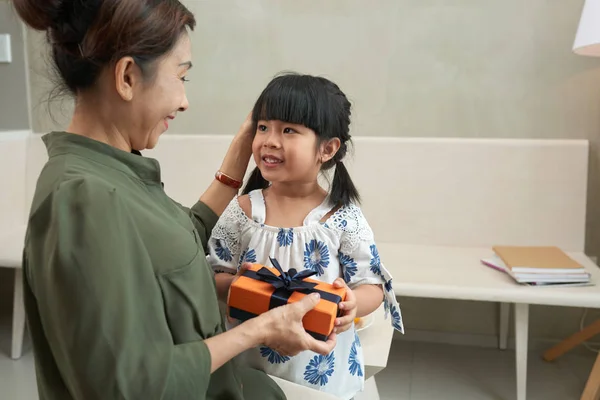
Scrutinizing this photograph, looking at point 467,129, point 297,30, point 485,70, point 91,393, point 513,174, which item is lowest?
point 91,393

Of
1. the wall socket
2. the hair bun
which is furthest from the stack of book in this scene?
the wall socket

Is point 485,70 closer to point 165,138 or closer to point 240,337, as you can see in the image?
point 165,138

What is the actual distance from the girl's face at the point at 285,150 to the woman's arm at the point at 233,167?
0.12 m

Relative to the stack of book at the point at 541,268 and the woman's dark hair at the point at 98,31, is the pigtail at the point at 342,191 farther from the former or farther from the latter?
the stack of book at the point at 541,268

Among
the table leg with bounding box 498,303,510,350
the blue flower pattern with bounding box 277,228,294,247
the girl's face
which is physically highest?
the girl's face

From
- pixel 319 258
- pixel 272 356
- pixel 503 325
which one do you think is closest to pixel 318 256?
pixel 319 258

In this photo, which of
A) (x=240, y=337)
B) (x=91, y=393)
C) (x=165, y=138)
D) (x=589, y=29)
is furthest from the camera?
(x=165, y=138)

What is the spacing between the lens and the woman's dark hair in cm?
87

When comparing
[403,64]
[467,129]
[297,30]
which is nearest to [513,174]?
[467,129]

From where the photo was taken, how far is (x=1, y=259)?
8.02 feet

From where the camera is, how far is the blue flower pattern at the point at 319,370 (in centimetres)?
122

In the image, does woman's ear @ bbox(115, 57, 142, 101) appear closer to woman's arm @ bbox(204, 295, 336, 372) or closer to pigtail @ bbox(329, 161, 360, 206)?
woman's arm @ bbox(204, 295, 336, 372)

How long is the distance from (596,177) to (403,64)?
0.95 metres

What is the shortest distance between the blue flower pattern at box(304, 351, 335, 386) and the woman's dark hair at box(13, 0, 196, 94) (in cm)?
65
